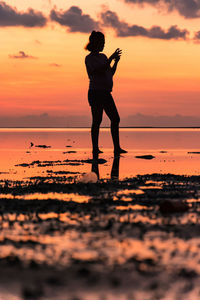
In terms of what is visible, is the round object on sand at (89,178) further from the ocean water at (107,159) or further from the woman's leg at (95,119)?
the woman's leg at (95,119)

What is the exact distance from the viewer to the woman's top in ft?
49.2

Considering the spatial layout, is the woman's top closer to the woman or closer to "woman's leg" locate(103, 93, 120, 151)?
the woman

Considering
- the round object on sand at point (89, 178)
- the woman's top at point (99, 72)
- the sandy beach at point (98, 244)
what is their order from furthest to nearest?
the woman's top at point (99, 72), the round object on sand at point (89, 178), the sandy beach at point (98, 244)

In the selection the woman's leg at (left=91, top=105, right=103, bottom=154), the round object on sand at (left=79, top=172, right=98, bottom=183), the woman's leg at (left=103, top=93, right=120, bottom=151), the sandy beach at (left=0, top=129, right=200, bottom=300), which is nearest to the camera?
the sandy beach at (left=0, top=129, right=200, bottom=300)

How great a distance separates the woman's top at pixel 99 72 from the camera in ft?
49.2

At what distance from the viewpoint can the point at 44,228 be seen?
6.51 m

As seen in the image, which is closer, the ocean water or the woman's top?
the woman's top

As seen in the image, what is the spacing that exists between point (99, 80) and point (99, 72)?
273mm

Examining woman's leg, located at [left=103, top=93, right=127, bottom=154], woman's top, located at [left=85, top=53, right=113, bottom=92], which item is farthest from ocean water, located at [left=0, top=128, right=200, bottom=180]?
woman's top, located at [left=85, top=53, right=113, bottom=92]

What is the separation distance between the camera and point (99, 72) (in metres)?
15.2

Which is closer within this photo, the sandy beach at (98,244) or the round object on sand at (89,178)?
the sandy beach at (98,244)

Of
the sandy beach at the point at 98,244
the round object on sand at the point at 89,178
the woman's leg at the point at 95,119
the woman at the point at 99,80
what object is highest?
the woman at the point at 99,80

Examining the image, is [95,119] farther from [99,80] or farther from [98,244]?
[98,244]

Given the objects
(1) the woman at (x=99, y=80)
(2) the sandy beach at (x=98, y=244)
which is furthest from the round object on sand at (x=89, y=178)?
(1) the woman at (x=99, y=80)
